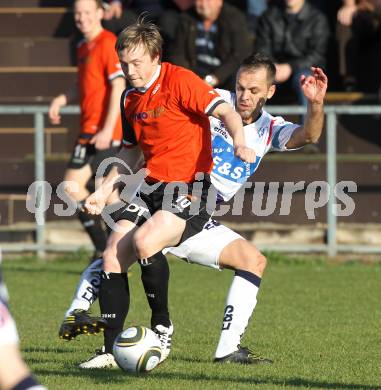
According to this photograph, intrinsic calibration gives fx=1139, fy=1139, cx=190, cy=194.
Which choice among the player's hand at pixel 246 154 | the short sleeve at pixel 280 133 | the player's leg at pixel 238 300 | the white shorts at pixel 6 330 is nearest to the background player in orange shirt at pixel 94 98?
the short sleeve at pixel 280 133

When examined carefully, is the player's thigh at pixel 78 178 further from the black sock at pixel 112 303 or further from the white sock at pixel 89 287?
the black sock at pixel 112 303

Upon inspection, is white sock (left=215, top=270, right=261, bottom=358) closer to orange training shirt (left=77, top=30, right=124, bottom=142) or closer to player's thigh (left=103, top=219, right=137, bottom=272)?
player's thigh (left=103, top=219, right=137, bottom=272)

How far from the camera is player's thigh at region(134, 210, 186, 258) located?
653 centimetres

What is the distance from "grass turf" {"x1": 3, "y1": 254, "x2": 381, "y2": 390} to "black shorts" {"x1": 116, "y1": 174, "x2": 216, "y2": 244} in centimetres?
88

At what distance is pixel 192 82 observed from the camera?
6.80 meters

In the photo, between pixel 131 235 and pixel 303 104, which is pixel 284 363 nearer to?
pixel 131 235

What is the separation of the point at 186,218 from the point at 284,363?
109 cm

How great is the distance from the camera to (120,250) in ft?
22.1

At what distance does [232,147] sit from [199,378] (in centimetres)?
156

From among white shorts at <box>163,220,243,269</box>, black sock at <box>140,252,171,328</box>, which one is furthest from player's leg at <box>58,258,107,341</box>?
white shorts at <box>163,220,243,269</box>

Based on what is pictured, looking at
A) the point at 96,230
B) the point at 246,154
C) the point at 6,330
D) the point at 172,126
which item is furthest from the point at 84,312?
the point at 96,230

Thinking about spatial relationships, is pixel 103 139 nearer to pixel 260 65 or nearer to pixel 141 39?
pixel 260 65

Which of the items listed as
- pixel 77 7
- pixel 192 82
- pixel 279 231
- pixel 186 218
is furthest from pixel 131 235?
pixel 279 231

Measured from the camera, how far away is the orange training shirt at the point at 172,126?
6789 millimetres
